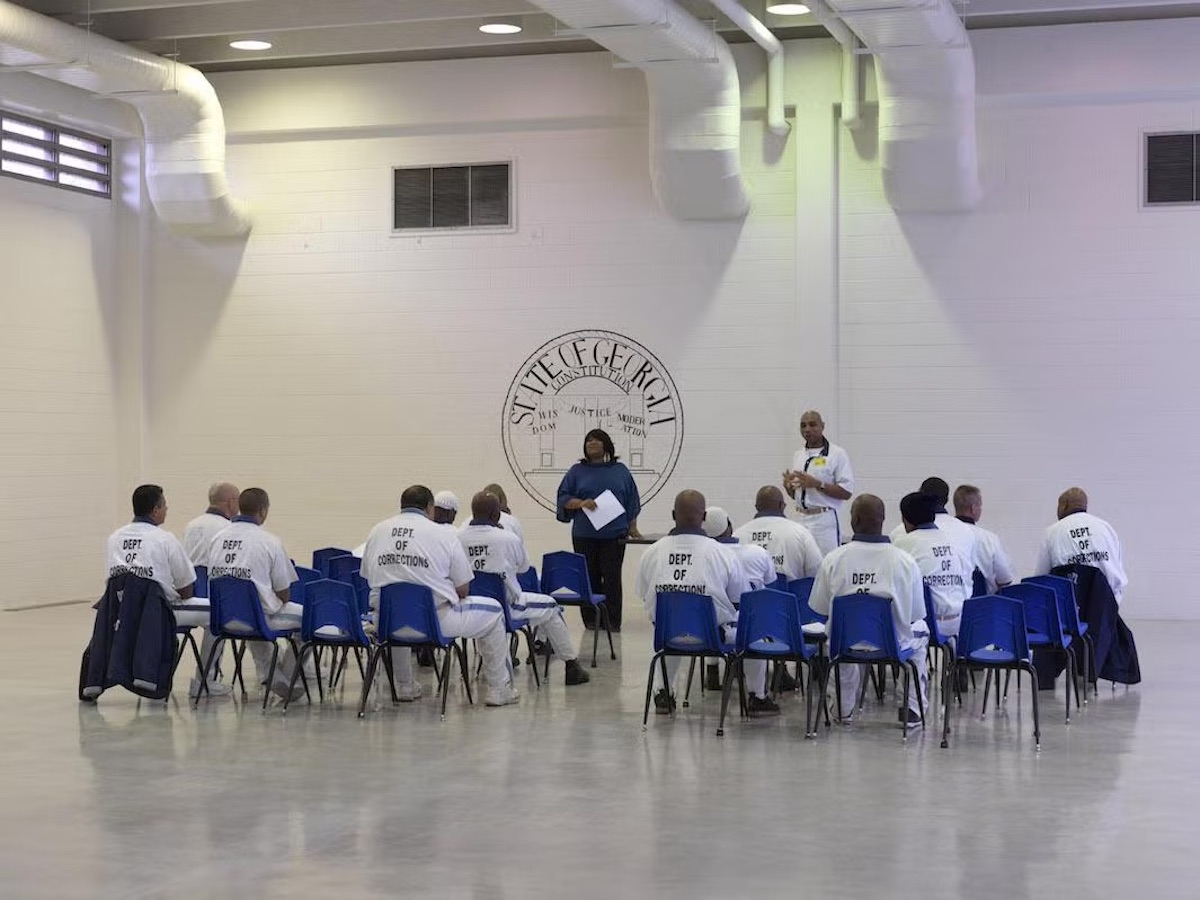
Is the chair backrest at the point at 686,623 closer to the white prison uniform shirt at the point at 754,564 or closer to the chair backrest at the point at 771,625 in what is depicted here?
the chair backrest at the point at 771,625

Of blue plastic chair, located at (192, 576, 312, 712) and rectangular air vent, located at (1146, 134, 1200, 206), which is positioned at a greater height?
rectangular air vent, located at (1146, 134, 1200, 206)

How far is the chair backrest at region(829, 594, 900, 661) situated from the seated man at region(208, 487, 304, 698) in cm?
276

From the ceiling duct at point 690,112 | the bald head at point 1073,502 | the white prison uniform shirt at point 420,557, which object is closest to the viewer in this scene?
→ the white prison uniform shirt at point 420,557

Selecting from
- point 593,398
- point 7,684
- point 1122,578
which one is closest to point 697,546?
point 1122,578

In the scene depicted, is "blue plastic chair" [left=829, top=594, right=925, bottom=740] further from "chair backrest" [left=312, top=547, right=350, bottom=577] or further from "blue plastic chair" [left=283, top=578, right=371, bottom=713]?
"chair backrest" [left=312, top=547, right=350, bottom=577]

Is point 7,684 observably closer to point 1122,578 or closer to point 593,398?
point 593,398

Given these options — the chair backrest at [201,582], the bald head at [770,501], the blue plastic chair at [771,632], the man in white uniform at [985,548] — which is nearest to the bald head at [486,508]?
the bald head at [770,501]

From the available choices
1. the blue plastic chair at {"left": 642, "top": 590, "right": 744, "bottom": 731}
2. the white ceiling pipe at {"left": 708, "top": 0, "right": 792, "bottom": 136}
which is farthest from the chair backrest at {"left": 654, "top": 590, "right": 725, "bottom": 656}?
the white ceiling pipe at {"left": 708, "top": 0, "right": 792, "bottom": 136}

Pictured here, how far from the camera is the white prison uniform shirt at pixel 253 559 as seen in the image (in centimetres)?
794

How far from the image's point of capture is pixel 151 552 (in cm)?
789

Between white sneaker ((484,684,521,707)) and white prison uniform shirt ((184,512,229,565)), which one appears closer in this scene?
white sneaker ((484,684,521,707))

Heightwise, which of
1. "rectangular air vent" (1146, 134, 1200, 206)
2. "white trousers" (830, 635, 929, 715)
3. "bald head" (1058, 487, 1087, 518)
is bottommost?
"white trousers" (830, 635, 929, 715)

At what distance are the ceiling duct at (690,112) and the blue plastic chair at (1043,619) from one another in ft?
13.9

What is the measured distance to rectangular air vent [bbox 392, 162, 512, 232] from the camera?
12.8 m
